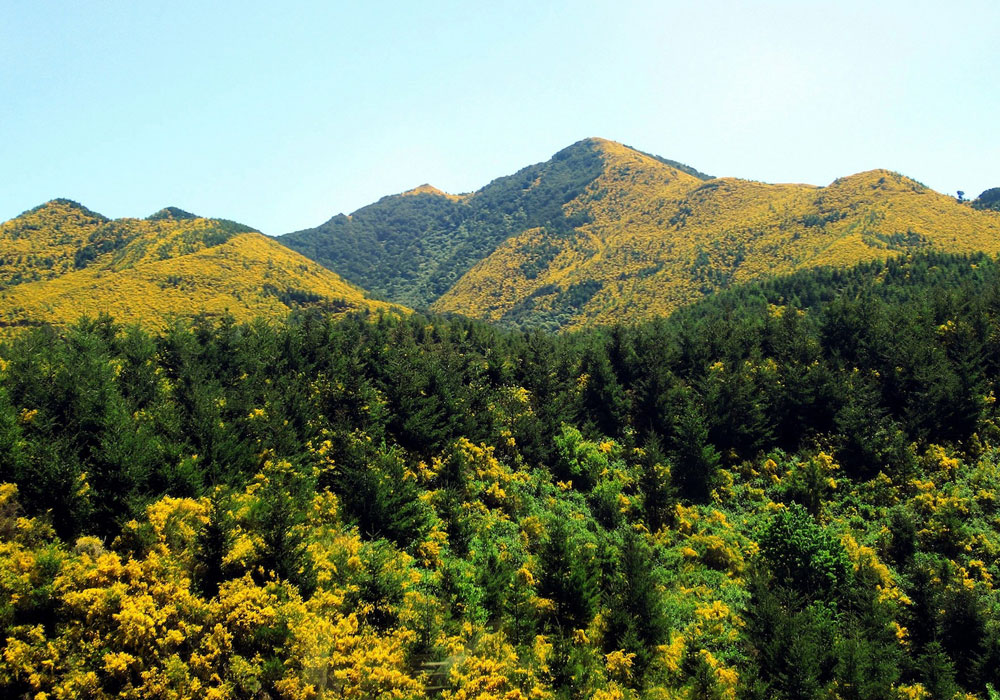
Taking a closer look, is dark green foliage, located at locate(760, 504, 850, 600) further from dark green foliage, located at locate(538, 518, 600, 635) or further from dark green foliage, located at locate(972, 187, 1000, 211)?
dark green foliage, located at locate(972, 187, 1000, 211)

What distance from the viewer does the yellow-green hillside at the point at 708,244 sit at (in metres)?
111

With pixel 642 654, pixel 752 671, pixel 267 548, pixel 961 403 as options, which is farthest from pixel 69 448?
pixel 961 403

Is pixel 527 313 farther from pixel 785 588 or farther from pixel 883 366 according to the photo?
pixel 785 588

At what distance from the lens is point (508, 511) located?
40.5 meters

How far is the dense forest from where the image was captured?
20469 millimetres

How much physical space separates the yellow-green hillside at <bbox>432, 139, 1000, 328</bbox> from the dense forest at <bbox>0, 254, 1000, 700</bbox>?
5426cm

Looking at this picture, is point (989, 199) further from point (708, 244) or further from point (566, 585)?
point (566, 585)

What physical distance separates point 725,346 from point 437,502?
34.6m

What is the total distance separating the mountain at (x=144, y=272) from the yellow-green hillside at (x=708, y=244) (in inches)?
2295

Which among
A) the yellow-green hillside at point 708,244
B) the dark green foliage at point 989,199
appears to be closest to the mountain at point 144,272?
the yellow-green hillside at point 708,244

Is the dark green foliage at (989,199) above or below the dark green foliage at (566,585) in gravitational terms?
above

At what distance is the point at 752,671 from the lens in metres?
25.4

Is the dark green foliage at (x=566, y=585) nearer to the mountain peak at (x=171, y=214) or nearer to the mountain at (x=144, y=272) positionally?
the mountain at (x=144, y=272)

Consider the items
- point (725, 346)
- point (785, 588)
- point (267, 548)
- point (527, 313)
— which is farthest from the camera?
point (527, 313)
